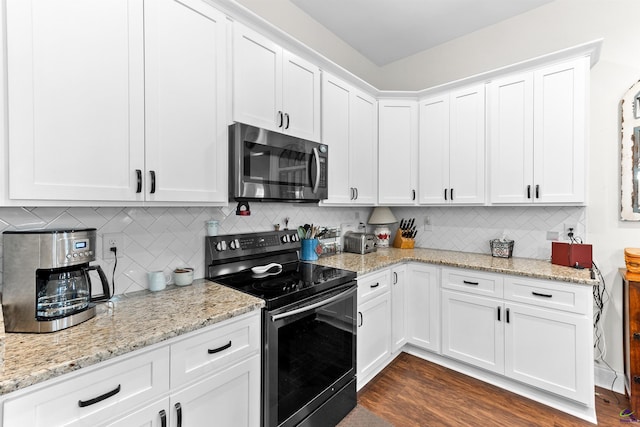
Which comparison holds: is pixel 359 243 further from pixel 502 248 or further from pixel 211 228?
pixel 211 228

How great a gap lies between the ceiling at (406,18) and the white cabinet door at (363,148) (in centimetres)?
72

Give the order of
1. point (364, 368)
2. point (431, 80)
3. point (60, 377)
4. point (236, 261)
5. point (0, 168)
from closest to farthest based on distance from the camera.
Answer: point (60, 377) < point (0, 168) < point (236, 261) < point (364, 368) < point (431, 80)

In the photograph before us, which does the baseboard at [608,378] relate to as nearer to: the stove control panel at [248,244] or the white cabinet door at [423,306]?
the white cabinet door at [423,306]

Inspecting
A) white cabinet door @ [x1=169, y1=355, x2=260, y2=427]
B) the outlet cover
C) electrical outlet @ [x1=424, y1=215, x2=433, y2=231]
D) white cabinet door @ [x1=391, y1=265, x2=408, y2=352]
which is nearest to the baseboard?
the outlet cover

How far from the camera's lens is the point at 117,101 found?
4.19 feet

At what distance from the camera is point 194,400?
3.87 ft

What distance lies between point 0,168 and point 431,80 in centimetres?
360

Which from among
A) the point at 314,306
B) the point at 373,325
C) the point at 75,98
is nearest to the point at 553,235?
the point at 373,325

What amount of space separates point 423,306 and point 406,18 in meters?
2.74

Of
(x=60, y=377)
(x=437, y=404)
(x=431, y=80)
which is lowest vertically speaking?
(x=437, y=404)

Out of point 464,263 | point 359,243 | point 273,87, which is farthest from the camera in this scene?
point 359,243

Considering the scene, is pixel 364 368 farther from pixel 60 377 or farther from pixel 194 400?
pixel 60 377

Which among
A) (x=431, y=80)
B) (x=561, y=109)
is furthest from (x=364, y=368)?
(x=431, y=80)

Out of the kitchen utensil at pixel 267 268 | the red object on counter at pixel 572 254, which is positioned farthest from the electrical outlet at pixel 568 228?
the kitchen utensil at pixel 267 268
